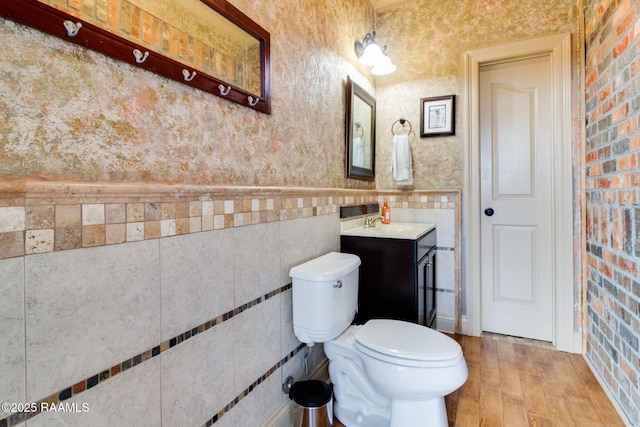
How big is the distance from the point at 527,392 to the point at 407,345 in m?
1.01

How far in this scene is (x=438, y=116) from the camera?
2.55m

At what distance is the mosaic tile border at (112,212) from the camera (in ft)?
2.11

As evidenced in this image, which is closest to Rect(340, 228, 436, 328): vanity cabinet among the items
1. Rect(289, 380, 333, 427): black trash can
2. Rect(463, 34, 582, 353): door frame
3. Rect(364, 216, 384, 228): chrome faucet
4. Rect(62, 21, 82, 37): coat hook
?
Rect(364, 216, 384, 228): chrome faucet

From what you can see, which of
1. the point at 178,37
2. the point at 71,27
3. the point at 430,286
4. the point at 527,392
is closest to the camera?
the point at 71,27

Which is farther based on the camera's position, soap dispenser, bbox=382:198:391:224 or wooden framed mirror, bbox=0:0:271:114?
soap dispenser, bbox=382:198:391:224

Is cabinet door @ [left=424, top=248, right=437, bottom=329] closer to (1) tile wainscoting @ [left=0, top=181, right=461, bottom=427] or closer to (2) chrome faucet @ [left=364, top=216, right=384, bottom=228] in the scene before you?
(2) chrome faucet @ [left=364, top=216, right=384, bottom=228]

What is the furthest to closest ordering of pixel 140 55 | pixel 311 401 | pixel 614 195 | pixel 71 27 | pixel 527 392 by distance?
pixel 527 392, pixel 614 195, pixel 311 401, pixel 140 55, pixel 71 27

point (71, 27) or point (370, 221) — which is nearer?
point (71, 27)

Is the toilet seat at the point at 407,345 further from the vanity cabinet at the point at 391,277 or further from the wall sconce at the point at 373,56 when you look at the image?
the wall sconce at the point at 373,56

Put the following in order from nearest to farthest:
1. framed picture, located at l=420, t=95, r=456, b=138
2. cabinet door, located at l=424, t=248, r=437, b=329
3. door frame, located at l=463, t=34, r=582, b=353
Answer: cabinet door, located at l=424, t=248, r=437, b=329 < door frame, located at l=463, t=34, r=582, b=353 < framed picture, located at l=420, t=95, r=456, b=138

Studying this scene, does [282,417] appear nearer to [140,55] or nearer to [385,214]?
[140,55]

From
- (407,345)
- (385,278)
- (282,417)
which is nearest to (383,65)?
(385,278)

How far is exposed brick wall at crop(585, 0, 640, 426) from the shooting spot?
1.46 m

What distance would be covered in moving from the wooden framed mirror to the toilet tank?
72 centimetres
